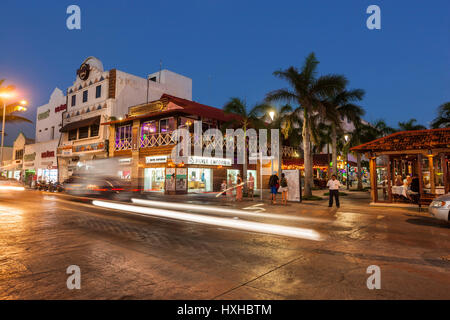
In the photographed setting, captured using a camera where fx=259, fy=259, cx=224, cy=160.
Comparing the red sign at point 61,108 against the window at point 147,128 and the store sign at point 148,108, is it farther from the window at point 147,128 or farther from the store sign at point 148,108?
the window at point 147,128

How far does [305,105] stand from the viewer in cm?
1877

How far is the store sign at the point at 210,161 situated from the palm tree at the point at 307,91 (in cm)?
806

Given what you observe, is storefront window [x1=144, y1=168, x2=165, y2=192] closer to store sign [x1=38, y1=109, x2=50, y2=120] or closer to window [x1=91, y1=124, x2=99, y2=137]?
window [x1=91, y1=124, x2=99, y2=137]

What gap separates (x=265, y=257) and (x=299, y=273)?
0.98 m

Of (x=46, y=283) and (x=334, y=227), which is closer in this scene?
(x=46, y=283)

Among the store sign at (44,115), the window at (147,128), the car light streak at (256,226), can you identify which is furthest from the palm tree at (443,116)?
the store sign at (44,115)

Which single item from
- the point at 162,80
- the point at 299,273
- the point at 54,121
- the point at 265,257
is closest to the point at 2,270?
the point at 265,257

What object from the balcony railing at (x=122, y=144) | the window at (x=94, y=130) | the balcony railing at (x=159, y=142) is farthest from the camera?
the window at (x=94, y=130)

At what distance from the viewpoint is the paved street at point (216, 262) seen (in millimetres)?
3555

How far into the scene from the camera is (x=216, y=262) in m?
4.78

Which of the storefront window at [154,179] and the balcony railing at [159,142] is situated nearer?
the balcony railing at [159,142]

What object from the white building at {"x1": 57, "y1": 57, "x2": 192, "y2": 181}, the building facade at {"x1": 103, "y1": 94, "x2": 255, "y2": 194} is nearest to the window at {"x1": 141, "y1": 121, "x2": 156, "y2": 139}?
the building facade at {"x1": 103, "y1": 94, "x2": 255, "y2": 194}

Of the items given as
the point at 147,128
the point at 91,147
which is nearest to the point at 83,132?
the point at 91,147
